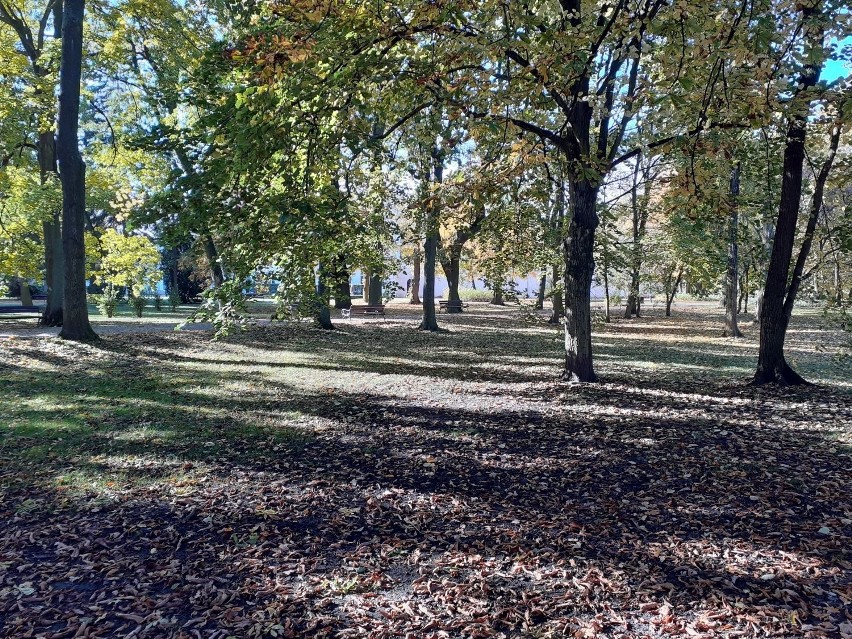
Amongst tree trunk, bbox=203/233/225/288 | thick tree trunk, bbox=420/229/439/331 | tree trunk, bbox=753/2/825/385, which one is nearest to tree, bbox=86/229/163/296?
tree trunk, bbox=203/233/225/288

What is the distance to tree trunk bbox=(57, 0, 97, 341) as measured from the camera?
1188 cm

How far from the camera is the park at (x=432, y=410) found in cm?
324

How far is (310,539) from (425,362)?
899 cm

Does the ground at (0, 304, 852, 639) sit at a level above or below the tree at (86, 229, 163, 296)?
below

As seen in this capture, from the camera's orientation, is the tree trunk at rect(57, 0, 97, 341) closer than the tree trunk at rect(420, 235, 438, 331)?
Yes

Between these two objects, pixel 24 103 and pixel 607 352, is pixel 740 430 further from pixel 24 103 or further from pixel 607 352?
pixel 24 103

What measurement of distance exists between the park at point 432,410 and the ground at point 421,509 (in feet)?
0.10

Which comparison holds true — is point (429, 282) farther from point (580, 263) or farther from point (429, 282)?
point (580, 263)

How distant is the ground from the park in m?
0.03

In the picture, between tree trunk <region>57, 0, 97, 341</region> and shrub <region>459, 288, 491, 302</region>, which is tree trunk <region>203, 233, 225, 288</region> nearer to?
tree trunk <region>57, 0, 97, 341</region>

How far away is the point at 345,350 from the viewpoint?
1467 cm

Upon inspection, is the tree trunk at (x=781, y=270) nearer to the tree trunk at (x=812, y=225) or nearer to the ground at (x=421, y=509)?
the tree trunk at (x=812, y=225)

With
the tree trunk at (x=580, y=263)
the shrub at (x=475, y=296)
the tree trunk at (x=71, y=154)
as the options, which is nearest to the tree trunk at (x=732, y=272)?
the tree trunk at (x=580, y=263)

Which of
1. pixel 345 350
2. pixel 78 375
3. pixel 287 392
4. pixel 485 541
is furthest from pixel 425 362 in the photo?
pixel 485 541
